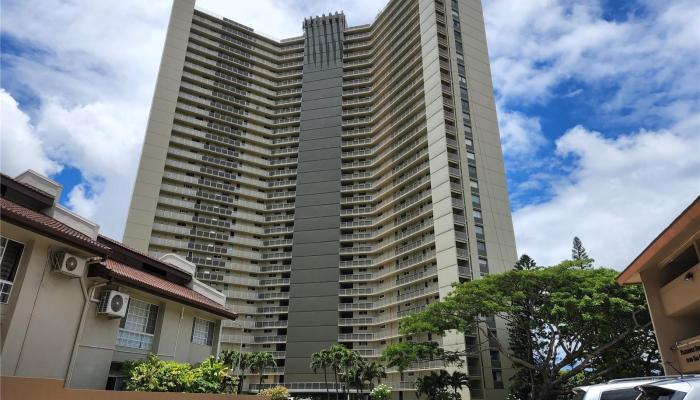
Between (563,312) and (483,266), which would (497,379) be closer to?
(483,266)

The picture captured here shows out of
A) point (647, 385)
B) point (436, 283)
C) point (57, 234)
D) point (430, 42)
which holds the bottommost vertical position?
point (647, 385)

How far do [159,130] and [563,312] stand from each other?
6720 cm

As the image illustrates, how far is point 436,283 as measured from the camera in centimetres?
6247

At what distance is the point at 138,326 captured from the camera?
2125 cm

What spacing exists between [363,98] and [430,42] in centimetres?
1922

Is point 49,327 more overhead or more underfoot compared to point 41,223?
more underfoot

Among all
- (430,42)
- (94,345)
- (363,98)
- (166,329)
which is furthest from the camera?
(363,98)

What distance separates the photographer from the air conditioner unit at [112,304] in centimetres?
1853

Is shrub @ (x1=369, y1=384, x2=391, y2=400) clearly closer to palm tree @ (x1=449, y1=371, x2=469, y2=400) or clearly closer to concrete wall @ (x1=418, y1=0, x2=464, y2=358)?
concrete wall @ (x1=418, y1=0, x2=464, y2=358)

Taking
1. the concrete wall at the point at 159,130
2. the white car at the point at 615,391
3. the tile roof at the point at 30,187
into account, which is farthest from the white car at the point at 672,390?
the concrete wall at the point at 159,130

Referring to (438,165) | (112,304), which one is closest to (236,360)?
(438,165)

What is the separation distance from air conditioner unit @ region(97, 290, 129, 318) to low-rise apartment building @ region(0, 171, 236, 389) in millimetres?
36

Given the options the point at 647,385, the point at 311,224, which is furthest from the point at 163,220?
the point at 647,385

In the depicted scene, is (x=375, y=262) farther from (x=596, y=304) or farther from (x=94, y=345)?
(x=94, y=345)
